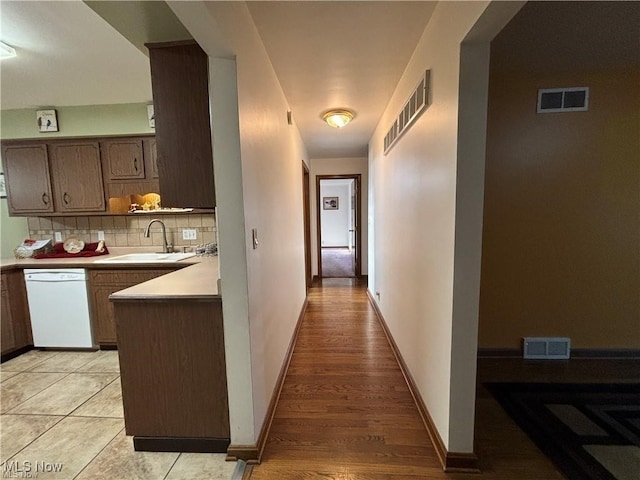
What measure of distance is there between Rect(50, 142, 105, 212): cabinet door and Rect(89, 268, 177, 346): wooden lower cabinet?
2.62 ft

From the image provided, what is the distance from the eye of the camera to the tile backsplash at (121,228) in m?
3.11

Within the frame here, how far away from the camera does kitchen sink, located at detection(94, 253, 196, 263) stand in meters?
2.60

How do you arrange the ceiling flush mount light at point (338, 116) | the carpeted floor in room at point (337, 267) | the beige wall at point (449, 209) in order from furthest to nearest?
the carpeted floor in room at point (337, 267) → the ceiling flush mount light at point (338, 116) → the beige wall at point (449, 209)

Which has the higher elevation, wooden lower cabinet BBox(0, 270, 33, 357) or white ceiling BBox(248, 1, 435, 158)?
white ceiling BBox(248, 1, 435, 158)

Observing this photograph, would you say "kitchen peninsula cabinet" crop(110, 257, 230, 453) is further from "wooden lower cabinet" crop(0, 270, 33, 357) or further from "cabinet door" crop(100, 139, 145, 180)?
"wooden lower cabinet" crop(0, 270, 33, 357)

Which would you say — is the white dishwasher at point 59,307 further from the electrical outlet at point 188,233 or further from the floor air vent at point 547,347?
the floor air vent at point 547,347

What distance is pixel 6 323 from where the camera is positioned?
101 inches

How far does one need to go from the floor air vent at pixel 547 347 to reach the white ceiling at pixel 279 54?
2462 millimetres

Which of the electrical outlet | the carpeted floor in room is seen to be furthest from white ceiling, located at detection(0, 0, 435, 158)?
the carpeted floor in room

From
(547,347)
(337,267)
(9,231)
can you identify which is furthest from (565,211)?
(9,231)

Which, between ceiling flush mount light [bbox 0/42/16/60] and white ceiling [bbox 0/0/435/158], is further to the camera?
ceiling flush mount light [bbox 0/42/16/60]

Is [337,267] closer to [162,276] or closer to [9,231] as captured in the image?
[162,276]

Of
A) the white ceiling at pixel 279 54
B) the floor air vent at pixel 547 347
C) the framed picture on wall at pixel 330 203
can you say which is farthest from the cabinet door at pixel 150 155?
the framed picture on wall at pixel 330 203

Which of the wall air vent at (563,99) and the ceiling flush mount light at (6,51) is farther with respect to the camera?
the wall air vent at (563,99)
